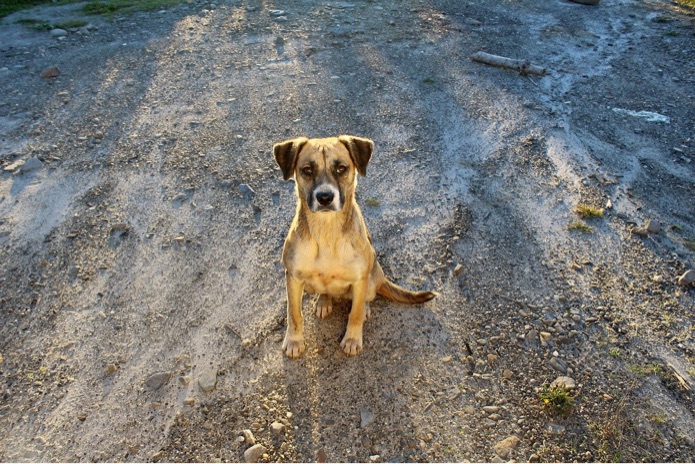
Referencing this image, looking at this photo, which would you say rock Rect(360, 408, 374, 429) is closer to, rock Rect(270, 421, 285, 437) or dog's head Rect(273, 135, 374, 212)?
rock Rect(270, 421, 285, 437)

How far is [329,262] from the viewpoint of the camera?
4062 mm

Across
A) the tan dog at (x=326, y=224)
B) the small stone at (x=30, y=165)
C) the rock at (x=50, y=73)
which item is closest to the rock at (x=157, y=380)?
the tan dog at (x=326, y=224)

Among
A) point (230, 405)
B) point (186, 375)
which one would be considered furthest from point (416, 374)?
point (186, 375)

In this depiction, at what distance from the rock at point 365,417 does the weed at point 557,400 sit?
137 cm

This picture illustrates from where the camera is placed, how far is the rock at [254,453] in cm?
373

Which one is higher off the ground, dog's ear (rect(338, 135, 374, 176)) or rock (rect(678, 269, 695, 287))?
dog's ear (rect(338, 135, 374, 176))

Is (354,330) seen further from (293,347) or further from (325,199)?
(325,199)

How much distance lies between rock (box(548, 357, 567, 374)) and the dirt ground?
1cm

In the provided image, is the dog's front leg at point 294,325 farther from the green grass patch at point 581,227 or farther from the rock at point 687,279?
the rock at point 687,279

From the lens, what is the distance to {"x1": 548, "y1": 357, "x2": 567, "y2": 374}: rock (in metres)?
4.34

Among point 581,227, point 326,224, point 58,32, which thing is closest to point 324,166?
point 326,224

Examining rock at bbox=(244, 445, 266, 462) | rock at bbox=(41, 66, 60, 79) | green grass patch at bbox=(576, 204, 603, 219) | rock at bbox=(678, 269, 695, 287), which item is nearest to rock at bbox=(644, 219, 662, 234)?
green grass patch at bbox=(576, 204, 603, 219)

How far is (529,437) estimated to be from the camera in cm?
384

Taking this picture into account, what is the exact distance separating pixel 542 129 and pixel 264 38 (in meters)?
6.51
